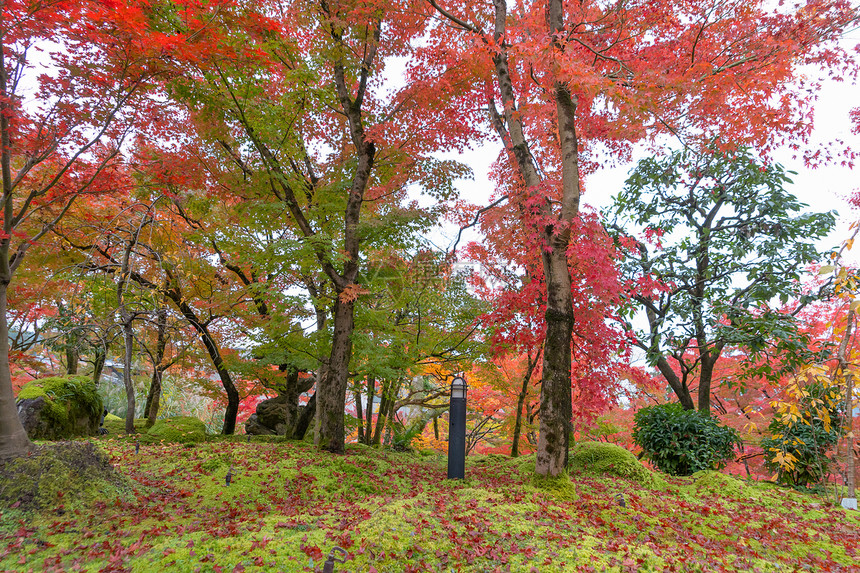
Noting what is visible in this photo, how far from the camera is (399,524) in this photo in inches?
142

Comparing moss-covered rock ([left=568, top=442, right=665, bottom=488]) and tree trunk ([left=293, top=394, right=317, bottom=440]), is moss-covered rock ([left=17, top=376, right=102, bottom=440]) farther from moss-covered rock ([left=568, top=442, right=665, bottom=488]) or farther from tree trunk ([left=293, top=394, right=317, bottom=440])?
moss-covered rock ([left=568, top=442, right=665, bottom=488])

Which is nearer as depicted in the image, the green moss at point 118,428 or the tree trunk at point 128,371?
the tree trunk at point 128,371

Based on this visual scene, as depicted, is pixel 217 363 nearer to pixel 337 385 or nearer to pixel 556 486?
pixel 337 385

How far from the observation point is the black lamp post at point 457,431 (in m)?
6.39

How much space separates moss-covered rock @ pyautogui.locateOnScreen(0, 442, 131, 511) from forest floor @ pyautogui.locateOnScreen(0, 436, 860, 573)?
0.04m

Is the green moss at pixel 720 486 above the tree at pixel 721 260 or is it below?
below

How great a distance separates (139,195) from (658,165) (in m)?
10.6

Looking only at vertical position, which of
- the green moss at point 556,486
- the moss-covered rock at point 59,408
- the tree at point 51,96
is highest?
the tree at point 51,96

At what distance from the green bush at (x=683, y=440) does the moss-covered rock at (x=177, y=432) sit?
860 cm

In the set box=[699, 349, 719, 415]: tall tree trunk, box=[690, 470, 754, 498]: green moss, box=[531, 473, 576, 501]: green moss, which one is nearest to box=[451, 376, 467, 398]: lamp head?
box=[531, 473, 576, 501]: green moss

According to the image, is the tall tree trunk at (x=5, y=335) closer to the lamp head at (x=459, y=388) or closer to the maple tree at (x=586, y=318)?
the lamp head at (x=459, y=388)

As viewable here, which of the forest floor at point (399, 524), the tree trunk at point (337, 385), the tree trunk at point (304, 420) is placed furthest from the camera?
the tree trunk at point (304, 420)

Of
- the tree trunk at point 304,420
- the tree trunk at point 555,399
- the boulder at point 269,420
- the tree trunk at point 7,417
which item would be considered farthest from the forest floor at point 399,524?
the boulder at point 269,420

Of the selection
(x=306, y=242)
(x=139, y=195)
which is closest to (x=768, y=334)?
(x=306, y=242)
